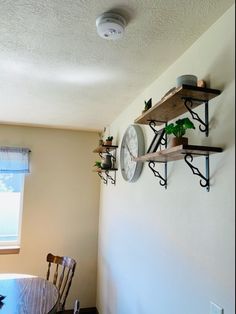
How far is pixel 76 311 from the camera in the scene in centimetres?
145

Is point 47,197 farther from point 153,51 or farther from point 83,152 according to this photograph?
point 153,51

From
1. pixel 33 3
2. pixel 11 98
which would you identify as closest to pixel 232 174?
pixel 33 3

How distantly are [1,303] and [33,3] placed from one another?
1.96 m

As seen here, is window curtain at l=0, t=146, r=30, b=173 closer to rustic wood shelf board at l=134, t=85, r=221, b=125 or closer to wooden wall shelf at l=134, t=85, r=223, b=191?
rustic wood shelf board at l=134, t=85, r=221, b=125

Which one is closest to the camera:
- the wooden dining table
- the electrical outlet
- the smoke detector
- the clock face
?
the electrical outlet

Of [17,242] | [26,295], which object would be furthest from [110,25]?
[17,242]

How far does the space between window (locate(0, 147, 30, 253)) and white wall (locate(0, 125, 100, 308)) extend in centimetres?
10

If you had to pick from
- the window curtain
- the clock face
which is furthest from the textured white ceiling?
the window curtain

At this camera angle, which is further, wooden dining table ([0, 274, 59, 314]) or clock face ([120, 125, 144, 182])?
clock face ([120, 125, 144, 182])

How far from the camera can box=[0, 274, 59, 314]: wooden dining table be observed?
71.6 inches

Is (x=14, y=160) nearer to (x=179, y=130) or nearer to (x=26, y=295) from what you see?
(x=26, y=295)

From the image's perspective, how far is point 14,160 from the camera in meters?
3.25

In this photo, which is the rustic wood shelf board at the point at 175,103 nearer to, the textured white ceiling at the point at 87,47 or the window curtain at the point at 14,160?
the textured white ceiling at the point at 87,47

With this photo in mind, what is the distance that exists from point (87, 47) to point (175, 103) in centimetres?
59
